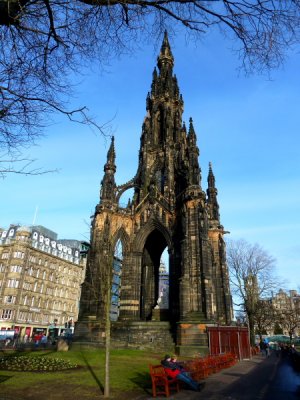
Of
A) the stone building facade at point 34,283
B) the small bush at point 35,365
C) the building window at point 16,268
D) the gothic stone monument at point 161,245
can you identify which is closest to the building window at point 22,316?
the stone building facade at point 34,283

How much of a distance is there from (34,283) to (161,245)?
97.1 ft

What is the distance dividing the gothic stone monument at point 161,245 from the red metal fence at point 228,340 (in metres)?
0.50

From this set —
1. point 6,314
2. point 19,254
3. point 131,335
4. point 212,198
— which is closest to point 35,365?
point 131,335

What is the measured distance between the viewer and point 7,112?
4.49 m

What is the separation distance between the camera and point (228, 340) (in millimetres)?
19125

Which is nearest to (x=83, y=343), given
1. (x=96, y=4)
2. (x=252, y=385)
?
(x=252, y=385)

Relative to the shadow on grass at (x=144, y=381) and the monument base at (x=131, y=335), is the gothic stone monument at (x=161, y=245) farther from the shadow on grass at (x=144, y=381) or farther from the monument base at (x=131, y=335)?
the shadow on grass at (x=144, y=381)

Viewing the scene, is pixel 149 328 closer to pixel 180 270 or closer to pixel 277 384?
pixel 180 270

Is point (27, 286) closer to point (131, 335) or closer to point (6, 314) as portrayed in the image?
point (6, 314)

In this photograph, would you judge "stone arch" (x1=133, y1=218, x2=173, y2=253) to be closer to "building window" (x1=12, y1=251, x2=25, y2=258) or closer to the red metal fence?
the red metal fence

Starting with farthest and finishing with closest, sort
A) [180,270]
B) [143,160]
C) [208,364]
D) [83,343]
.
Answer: [143,160]
[180,270]
[83,343]
[208,364]

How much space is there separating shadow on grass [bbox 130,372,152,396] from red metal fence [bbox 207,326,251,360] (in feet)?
27.1

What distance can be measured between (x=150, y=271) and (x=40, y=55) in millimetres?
23714

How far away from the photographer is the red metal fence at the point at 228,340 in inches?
718
